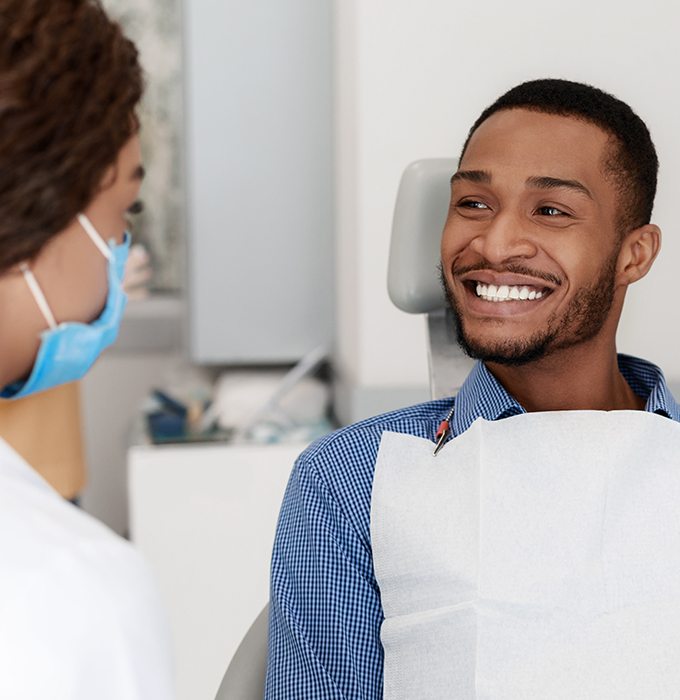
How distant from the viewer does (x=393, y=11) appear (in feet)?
7.72

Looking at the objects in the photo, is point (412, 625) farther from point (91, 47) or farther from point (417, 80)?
point (417, 80)

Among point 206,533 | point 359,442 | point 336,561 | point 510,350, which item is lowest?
point 206,533

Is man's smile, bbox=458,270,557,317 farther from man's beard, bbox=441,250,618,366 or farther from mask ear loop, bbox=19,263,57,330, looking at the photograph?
mask ear loop, bbox=19,263,57,330

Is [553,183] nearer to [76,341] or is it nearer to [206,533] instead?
[76,341]

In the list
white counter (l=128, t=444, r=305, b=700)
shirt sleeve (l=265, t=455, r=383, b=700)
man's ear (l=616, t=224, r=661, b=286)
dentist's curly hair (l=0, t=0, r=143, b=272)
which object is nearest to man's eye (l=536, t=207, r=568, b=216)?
man's ear (l=616, t=224, r=661, b=286)

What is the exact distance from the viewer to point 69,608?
75cm

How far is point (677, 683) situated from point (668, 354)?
1373 mm

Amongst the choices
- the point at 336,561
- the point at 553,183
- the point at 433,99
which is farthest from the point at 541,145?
the point at 433,99

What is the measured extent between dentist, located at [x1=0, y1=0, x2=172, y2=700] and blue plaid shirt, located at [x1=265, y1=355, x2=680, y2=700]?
42cm

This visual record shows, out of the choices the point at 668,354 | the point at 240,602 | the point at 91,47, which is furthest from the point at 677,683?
the point at 240,602

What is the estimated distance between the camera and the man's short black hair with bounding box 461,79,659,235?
1356mm

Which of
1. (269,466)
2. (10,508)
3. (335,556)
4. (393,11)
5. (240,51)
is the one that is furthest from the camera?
(240,51)

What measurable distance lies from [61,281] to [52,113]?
0.54 feet

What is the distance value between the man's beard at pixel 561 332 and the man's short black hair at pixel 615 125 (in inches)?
3.0
